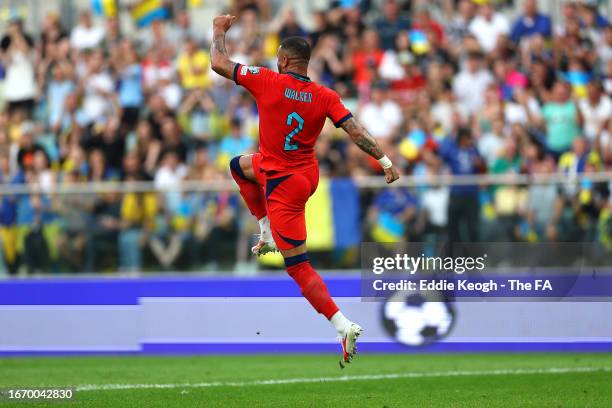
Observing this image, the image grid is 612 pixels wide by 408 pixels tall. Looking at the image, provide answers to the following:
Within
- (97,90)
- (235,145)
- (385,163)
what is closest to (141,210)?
(235,145)

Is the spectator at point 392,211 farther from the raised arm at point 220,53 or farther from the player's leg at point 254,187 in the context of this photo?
the raised arm at point 220,53

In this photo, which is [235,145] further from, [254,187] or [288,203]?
[288,203]

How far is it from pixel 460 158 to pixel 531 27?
3.76m

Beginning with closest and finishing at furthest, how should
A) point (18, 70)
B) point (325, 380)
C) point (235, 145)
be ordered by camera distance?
point (325, 380) < point (235, 145) < point (18, 70)

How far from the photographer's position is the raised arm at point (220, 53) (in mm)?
9719

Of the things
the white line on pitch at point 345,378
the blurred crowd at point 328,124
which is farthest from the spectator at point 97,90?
Result: the white line on pitch at point 345,378

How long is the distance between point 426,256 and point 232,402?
13.5ft

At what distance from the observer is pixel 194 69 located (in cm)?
1947

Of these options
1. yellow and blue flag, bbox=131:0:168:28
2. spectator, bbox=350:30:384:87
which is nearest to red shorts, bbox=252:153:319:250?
spectator, bbox=350:30:384:87

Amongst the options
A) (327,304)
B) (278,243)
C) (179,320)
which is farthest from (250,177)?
(179,320)

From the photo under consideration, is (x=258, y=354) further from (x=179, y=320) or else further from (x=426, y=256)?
(x=426, y=256)

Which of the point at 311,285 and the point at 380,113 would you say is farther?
the point at 380,113

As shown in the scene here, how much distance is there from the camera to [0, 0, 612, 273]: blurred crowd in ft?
49.9

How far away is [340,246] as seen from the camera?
1519cm
